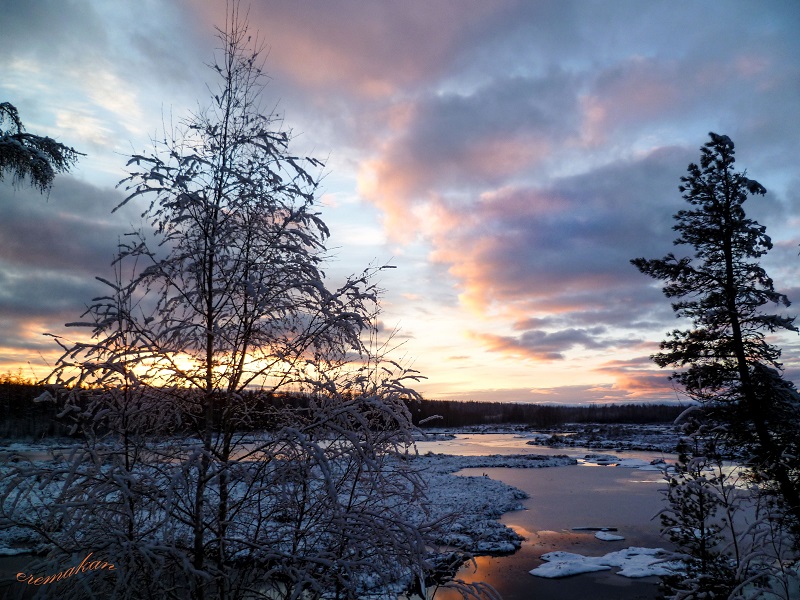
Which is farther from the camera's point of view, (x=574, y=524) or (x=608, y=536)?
(x=574, y=524)

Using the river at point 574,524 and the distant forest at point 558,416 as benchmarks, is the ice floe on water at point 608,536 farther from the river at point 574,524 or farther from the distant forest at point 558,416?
the distant forest at point 558,416

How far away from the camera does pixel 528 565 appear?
1359cm

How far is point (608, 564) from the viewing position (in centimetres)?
1368

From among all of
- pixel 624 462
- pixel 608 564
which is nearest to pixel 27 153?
pixel 608 564

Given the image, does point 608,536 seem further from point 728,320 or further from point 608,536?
point 728,320

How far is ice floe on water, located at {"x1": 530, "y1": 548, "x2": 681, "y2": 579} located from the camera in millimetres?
13000

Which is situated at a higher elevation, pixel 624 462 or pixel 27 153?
pixel 27 153

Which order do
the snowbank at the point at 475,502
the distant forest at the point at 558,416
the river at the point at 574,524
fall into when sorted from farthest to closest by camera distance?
the distant forest at the point at 558,416, the snowbank at the point at 475,502, the river at the point at 574,524

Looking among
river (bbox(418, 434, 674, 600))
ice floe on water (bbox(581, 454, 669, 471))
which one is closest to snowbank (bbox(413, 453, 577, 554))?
river (bbox(418, 434, 674, 600))

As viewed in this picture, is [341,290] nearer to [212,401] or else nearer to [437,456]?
[212,401]

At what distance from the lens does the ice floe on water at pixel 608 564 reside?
13.0 m

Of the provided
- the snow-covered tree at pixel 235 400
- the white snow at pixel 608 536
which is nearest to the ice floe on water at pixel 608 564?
the white snow at pixel 608 536

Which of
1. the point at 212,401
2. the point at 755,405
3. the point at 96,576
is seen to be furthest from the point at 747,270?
the point at 96,576

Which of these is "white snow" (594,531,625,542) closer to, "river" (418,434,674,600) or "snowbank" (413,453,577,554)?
"river" (418,434,674,600)
